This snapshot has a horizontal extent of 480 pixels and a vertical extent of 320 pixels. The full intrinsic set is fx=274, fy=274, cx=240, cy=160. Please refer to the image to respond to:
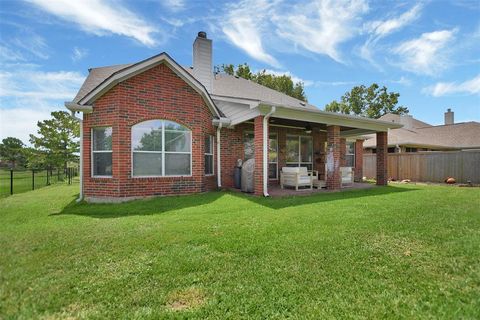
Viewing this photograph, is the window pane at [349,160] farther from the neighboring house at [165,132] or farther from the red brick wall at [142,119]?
the red brick wall at [142,119]

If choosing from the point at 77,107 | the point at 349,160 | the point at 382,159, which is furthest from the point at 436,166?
the point at 77,107

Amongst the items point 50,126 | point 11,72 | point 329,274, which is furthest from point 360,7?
point 50,126

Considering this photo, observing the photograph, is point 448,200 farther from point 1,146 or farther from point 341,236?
point 1,146

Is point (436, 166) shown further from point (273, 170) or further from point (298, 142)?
point (273, 170)

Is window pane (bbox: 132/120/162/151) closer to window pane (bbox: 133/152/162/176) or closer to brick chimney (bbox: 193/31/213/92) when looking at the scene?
window pane (bbox: 133/152/162/176)

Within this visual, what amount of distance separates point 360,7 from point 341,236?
27.8 feet

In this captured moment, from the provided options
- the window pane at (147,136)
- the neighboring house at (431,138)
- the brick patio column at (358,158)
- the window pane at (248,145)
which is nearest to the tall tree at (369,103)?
the neighboring house at (431,138)

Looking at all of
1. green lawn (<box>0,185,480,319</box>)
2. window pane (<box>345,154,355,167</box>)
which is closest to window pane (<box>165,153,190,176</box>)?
green lawn (<box>0,185,480,319</box>)

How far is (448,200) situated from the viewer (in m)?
8.52

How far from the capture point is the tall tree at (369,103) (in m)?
41.1

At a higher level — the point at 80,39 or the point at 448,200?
the point at 80,39

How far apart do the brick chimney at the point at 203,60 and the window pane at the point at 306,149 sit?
5482mm

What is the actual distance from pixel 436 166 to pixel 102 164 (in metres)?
17.7

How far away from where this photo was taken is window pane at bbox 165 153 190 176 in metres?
9.45
